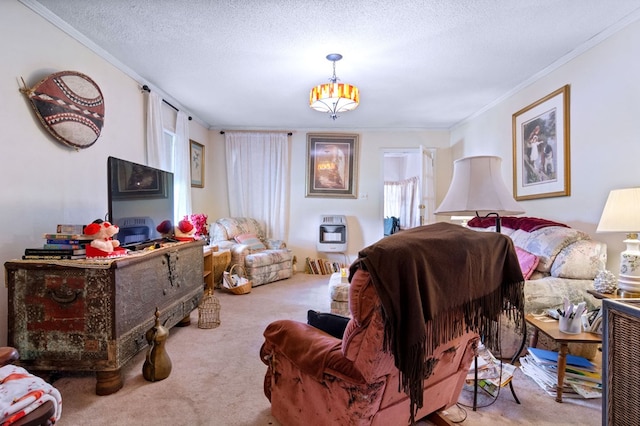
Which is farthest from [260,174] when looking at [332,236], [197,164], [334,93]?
[334,93]

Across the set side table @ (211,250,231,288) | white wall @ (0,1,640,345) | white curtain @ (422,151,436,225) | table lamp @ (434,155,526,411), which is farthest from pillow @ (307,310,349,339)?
white curtain @ (422,151,436,225)

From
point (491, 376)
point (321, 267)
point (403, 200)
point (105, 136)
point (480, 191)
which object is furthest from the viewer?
point (403, 200)

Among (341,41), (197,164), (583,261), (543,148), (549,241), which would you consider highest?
(341,41)

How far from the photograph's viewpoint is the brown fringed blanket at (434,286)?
0.92 meters

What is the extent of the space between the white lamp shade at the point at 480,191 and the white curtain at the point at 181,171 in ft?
11.8

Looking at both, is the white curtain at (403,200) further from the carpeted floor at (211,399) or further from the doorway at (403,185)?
the carpeted floor at (211,399)

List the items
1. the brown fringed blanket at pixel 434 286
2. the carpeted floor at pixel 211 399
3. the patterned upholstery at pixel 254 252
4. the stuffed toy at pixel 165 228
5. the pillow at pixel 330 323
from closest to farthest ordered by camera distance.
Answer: the brown fringed blanket at pixel 434 286, the pillow at pixel 330 323, the carpeted floor at pixel 211 399, the stuffed toy at pixel 165 228, the patterned upholstery at pixel 254 252

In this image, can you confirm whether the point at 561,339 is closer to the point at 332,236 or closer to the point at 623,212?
the point at 623,212

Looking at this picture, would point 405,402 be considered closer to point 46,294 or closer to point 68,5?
point 46,294

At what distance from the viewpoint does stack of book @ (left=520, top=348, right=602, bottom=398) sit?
1.79m

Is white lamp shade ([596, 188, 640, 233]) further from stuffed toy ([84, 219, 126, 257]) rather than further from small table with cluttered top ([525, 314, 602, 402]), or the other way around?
stuffed toy ([84, 219, 126, 257])

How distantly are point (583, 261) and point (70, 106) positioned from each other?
4011mm

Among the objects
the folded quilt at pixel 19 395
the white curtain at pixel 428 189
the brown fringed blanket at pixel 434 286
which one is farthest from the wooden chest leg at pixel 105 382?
the white curtain at pixel 428 189

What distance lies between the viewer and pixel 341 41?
2.54 metres
